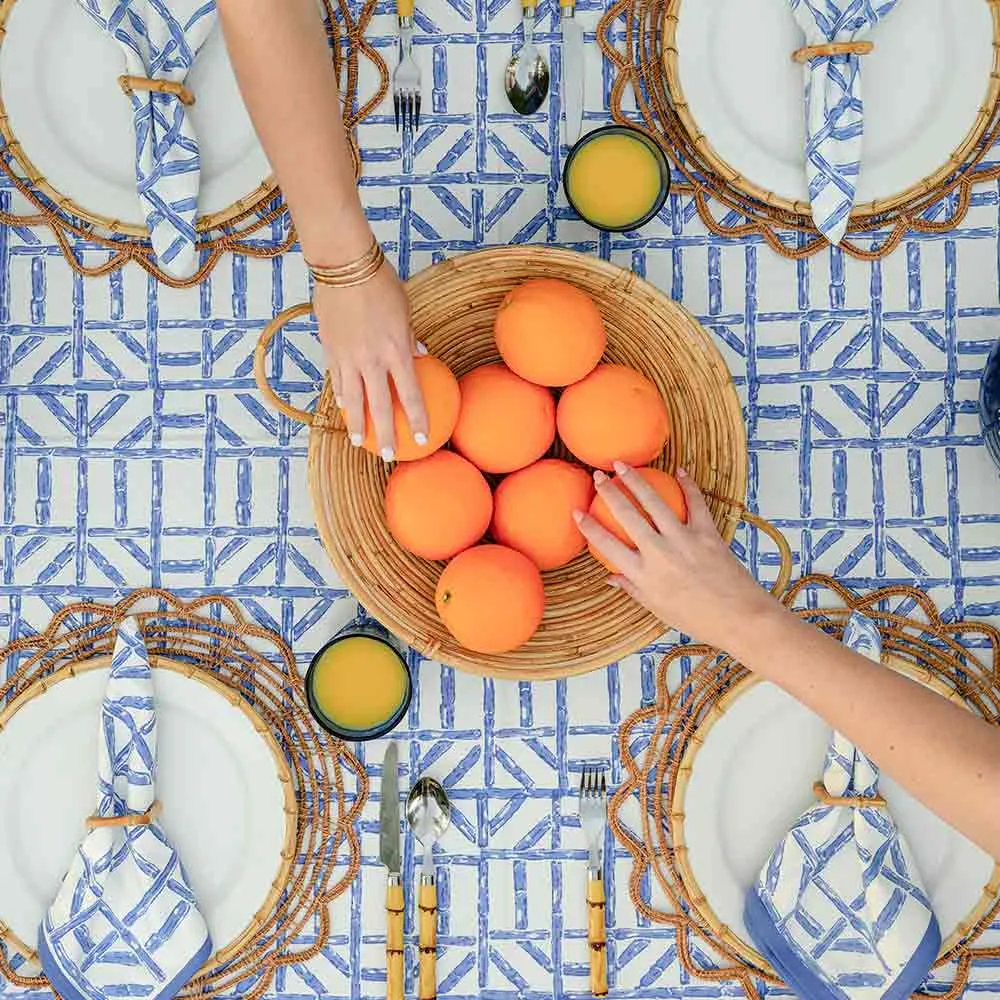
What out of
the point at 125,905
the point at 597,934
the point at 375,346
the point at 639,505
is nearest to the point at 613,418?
the point at 639,505

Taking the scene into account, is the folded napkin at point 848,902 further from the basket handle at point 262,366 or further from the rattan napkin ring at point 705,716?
the basket handle at point 262,366

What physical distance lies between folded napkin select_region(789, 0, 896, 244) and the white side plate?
1.53 feet

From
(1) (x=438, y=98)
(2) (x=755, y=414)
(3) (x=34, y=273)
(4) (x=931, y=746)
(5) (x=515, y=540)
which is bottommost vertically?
(4) (x=931, y=746)

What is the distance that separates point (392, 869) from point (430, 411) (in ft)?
1.49

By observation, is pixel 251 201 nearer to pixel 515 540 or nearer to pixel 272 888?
pixel 515 540

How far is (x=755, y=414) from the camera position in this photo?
3.28ft

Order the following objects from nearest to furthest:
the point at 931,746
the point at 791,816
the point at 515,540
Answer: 1. the point at 931,746
2. the point at 515,540
3. the point at 791,816

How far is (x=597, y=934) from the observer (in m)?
0.97

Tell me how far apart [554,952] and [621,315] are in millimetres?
615

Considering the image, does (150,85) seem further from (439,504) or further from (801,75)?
(801,75)

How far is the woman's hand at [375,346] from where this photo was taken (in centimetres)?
77

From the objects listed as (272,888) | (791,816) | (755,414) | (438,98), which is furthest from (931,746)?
(438,98)

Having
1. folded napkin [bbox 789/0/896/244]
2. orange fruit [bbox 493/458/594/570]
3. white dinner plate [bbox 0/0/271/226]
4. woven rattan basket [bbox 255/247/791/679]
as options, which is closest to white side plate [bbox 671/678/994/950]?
woven rattan basket [bbox 255/247/791/679]

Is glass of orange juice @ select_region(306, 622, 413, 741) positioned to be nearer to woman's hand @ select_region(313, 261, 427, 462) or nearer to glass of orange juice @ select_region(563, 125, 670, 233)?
woman's hand @ select_region(313, 261, 427, 462)
